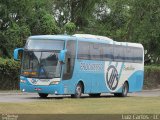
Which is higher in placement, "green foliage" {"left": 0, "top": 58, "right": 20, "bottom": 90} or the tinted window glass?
the tinted window glass

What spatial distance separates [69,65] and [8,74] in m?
13.0

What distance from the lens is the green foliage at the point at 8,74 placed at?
43.4 m

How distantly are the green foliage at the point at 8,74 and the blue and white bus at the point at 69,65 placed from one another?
10237 mm

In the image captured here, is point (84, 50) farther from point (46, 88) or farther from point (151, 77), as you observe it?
point (151, 77)

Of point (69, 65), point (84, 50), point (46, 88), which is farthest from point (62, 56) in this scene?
point (84, 50)

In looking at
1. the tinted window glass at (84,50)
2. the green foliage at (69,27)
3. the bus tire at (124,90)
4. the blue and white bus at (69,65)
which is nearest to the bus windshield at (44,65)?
the blue and white bus at (69,65)

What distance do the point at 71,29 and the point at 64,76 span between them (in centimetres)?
2575

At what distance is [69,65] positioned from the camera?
3148 cm

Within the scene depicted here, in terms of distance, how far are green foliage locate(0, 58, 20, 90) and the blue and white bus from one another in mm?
10237

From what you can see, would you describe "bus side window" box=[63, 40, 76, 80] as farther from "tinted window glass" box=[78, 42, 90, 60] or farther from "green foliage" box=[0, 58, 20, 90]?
"green foliage" box=[0, 58, 20, 90]

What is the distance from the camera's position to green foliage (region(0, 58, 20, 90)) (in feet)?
142

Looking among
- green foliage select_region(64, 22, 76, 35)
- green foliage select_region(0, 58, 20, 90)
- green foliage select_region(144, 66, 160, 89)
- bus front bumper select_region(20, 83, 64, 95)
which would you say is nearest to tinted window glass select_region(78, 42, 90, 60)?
bus front bumper select_region(20, 83, 64, 95)

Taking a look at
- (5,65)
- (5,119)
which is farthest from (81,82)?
(5,119)

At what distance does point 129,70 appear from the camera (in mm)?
38156
